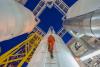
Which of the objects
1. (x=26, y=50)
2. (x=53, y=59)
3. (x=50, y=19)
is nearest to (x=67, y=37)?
(x=50, y=19)

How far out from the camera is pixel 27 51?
11109 millimetres

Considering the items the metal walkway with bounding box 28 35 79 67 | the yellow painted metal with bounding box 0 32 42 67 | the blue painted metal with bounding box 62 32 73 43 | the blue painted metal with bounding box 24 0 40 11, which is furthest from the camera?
the blue painted metal with bounding box 62 32 73 43

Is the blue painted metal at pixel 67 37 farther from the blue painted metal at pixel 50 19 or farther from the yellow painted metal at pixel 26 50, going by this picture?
the yellow painted metal at pixel 26 50

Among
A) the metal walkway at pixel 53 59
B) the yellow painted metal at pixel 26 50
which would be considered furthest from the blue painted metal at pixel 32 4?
the metal walkway at pixel 53 59

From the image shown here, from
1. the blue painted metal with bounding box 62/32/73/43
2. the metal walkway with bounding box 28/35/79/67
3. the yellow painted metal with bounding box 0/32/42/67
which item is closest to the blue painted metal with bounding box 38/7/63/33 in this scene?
the blue painted metal with bounding box 62/32/73/43

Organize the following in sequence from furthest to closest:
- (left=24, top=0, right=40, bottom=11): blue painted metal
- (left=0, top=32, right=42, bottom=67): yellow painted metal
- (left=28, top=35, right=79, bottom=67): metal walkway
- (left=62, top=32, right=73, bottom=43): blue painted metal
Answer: (left=62, top=32, right=73, bottom=43): blue painted metal → (left=0, top=32, right=42, bottom=67): yellow painted metal → (left=24, top=0, right=40, bottom=11): blue painted metal → (left=28, top=35, right=79, bottom=67): metal walkway

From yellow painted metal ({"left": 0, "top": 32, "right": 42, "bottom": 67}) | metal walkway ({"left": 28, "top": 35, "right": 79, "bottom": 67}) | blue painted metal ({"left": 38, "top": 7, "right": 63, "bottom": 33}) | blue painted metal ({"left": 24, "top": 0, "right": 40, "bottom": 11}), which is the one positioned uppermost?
blue painted metal ({"left": 24, "top": 0, "right": 40, "bottom": 11})

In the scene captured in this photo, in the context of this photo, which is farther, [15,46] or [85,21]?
[15,46]

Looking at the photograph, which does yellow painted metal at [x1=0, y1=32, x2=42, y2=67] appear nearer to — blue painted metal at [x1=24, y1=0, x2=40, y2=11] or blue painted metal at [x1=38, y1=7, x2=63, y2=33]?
blue painted metal at [x1=38, y1=7, x2=63, y2=33]

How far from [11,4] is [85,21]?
1.57 metres

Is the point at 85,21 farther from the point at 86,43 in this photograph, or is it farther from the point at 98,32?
the point at 86,43

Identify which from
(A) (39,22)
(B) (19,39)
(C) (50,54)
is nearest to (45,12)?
(A) (39,22)

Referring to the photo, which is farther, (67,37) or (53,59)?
(67,37)

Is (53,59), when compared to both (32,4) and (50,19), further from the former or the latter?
(32,4)
